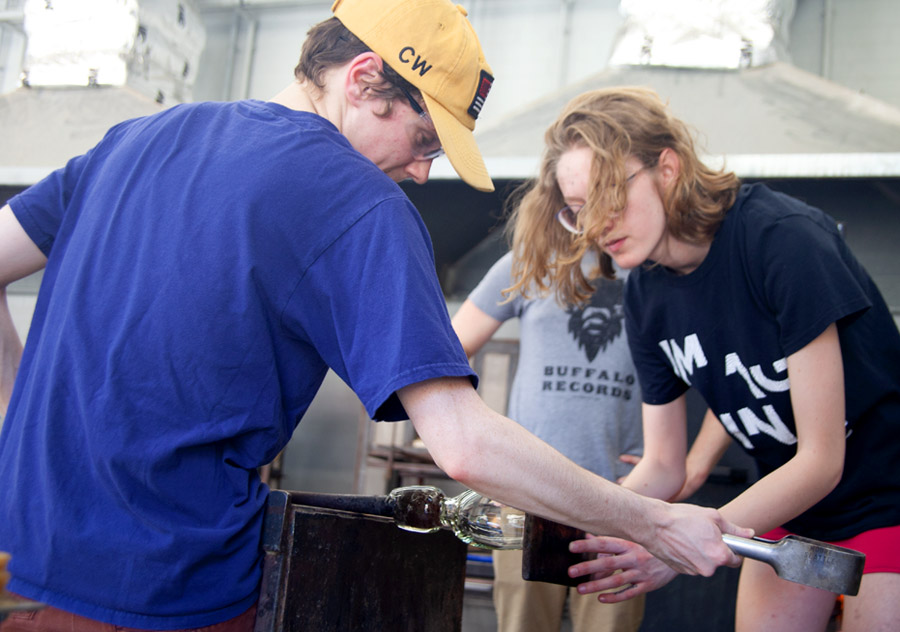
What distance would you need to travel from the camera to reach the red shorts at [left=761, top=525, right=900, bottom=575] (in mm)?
1089

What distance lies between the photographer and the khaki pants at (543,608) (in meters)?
1.70

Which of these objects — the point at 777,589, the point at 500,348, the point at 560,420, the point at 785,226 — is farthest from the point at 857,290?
the point at 500,348

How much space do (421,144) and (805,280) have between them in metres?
0.55

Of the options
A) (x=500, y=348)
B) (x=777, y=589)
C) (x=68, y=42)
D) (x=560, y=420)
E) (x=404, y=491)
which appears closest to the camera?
(x=404, y=491)

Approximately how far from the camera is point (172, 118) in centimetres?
83

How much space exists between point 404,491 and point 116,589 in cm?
35

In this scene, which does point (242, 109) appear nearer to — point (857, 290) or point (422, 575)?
point (422, 575)

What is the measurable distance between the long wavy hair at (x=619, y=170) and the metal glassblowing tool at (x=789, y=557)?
1.73 ft

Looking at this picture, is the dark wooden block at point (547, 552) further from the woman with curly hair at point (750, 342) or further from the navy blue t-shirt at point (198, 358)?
the navy blue t-shirt at point (198, 358)

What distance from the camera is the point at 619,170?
1291mm

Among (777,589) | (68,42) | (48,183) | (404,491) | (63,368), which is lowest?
(777,589)

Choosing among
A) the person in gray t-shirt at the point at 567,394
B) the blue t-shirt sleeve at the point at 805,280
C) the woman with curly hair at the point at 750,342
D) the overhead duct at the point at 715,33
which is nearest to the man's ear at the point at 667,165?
the woman with curly hair at the point at 750,342

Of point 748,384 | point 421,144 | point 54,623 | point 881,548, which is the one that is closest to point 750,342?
point 748,384

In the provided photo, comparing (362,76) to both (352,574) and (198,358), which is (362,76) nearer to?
(198,358)
